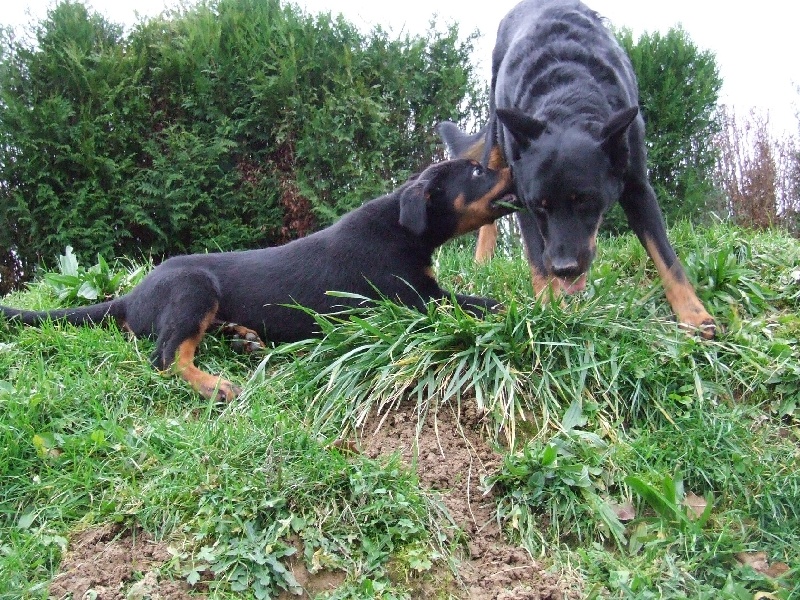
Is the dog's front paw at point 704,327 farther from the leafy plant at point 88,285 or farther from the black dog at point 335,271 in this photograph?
the leafy plant at point 88,285

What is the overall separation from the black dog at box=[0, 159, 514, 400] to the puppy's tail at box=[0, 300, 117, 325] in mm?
14

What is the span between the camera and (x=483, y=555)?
288 centimetres

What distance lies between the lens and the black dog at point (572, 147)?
12.8 ft

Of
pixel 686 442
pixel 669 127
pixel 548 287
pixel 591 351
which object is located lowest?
pixel 686 442

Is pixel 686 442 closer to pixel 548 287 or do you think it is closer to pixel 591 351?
pixel 591 351

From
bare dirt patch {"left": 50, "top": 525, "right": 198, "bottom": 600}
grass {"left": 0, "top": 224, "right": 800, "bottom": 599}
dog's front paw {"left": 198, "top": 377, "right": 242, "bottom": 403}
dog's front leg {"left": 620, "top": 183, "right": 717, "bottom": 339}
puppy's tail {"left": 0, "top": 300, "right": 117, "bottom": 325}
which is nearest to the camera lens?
bare dirt patch {"left": 50, "top": 525, "right": 198, "bottom": 600}

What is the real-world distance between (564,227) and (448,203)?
2.44 feet

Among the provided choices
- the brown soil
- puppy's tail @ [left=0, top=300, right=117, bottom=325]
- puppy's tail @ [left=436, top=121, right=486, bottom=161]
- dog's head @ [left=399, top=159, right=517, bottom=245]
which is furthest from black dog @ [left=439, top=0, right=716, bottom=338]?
puppy's tail @ [left=0, top=300, right=117, bottom=325]

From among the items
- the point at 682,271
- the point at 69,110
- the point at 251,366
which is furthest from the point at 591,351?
the point at 69,110

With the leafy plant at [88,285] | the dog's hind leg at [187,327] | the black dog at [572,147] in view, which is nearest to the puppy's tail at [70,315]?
the leafy plant at [88,285]

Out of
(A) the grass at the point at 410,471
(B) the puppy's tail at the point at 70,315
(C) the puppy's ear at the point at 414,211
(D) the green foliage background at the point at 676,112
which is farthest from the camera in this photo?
(D) the green foliage background at the point at 676,112

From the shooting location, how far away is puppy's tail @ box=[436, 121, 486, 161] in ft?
18.1

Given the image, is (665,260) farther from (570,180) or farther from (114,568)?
(114,568)

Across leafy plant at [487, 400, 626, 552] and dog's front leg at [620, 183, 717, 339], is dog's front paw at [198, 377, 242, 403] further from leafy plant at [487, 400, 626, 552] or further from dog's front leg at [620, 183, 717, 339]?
dog's front leg at [620, 183, 717, 339]
